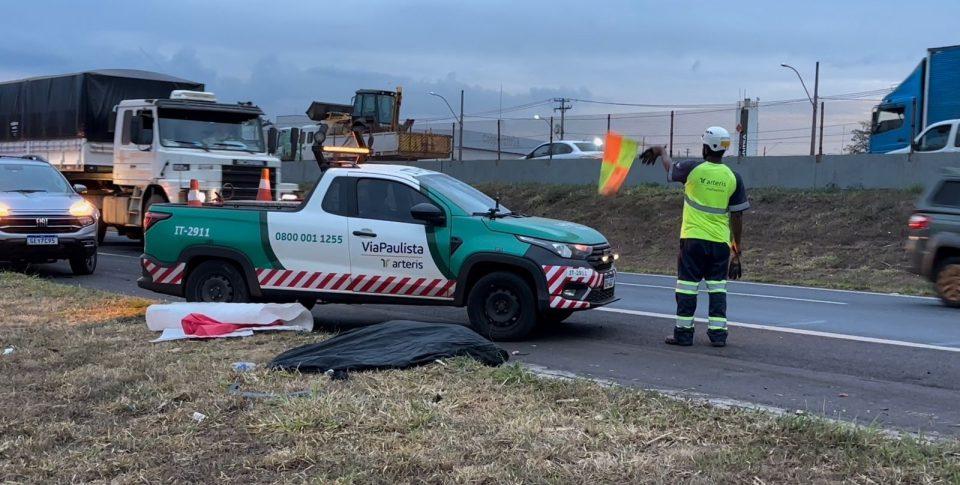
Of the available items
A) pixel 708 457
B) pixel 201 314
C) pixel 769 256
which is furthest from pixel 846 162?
pixel 708 457

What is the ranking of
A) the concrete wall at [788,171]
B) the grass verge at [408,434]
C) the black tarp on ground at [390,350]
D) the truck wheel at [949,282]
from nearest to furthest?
the grass verge at [408,434], the black tarp on ground at [390,350], the truck wheel at [949,282], the concrete wall at [788,171]

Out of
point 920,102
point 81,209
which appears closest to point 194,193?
point 81,209

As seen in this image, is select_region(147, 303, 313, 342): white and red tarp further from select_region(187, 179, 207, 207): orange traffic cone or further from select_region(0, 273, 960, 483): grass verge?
select_region(187, 179, 207, 207): orange traffic cone

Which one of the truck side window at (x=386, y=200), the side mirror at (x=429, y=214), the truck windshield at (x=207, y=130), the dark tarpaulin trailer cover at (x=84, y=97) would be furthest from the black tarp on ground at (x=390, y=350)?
the dark tarpaulin trailer cover at (x=84, y=97)

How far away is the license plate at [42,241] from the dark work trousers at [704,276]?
1011cm

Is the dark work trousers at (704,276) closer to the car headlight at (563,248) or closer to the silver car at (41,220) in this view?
the car headlight at (563,248)

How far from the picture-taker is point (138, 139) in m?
18.6

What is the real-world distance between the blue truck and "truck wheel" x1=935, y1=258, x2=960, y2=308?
1341cm

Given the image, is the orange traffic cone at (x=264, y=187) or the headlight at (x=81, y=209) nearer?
the headlight at (x=81, y=209)

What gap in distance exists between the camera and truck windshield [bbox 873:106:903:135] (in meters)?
27.6

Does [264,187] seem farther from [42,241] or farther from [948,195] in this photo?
[948,195]

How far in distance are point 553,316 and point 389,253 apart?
180 centimetres

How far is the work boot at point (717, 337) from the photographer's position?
30.0ft

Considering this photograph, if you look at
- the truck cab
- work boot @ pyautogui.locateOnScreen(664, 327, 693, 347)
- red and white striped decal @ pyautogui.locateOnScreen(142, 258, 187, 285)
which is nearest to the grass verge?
work boot @ pyautogui.locateOnScreen(664, 327, 693, 347)
